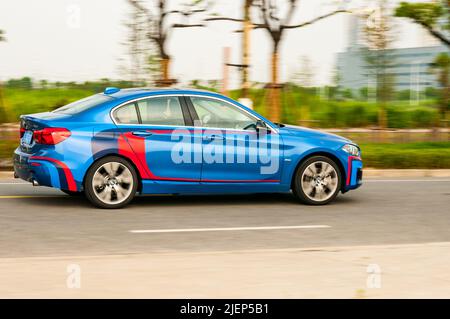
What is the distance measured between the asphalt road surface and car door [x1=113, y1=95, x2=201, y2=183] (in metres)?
0.51

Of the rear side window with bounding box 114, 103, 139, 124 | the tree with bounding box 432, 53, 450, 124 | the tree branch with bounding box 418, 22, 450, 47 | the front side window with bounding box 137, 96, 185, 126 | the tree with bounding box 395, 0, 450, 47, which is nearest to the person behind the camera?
the rear side window with bounding box 114, 103, 139, 124

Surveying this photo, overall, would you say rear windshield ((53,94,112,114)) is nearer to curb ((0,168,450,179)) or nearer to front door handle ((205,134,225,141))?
front door handle ((205,134,225,141))

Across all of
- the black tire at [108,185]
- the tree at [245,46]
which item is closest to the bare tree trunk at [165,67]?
the tree at [245,46]

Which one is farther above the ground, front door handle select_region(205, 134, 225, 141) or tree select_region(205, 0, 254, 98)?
tree select_region(205, 0, 254, 98)

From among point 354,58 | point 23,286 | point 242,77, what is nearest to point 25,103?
point 242,77

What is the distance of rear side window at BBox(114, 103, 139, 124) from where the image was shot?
36.6 ft

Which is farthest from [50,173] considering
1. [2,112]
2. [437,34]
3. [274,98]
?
[437,34]

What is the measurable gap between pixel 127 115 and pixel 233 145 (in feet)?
4.61

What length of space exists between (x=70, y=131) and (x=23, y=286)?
4.54 m

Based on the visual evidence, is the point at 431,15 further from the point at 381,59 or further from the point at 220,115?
the point at 220,115

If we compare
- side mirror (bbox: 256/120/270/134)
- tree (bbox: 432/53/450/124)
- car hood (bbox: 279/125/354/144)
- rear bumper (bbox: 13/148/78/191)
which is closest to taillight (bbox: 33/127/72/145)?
rear bumper (bbox: 13/148/78/191)

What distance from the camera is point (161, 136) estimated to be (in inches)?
439
